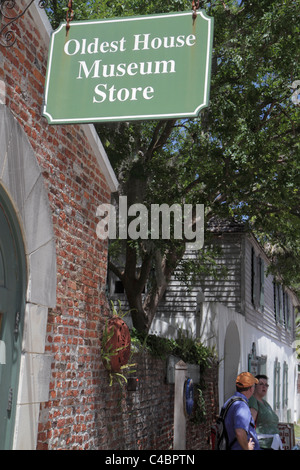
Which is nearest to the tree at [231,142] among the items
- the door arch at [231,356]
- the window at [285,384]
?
the door arch at [231,356]

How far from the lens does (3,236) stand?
4.68 m

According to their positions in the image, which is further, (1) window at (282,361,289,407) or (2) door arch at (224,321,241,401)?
(1) window at (282,361,289,407)

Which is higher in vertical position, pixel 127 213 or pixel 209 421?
pixel 127 213

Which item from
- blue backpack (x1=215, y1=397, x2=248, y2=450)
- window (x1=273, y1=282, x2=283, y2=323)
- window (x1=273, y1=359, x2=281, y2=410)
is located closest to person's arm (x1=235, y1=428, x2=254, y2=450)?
blue backpack (x1=215, y1=397, x2=248, y2=450)

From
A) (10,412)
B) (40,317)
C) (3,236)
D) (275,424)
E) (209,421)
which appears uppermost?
(3,236)

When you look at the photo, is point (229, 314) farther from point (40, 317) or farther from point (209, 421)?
point (40, 317)

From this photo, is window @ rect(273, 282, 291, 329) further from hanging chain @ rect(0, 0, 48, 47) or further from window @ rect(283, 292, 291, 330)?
hanging chain @ rect(0, 0, 48, 47)

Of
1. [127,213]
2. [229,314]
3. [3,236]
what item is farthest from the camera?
[229,314]

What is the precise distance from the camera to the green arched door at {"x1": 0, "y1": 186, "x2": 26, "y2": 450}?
4.55 meters

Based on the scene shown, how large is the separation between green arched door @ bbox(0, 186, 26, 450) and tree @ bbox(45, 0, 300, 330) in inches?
229
